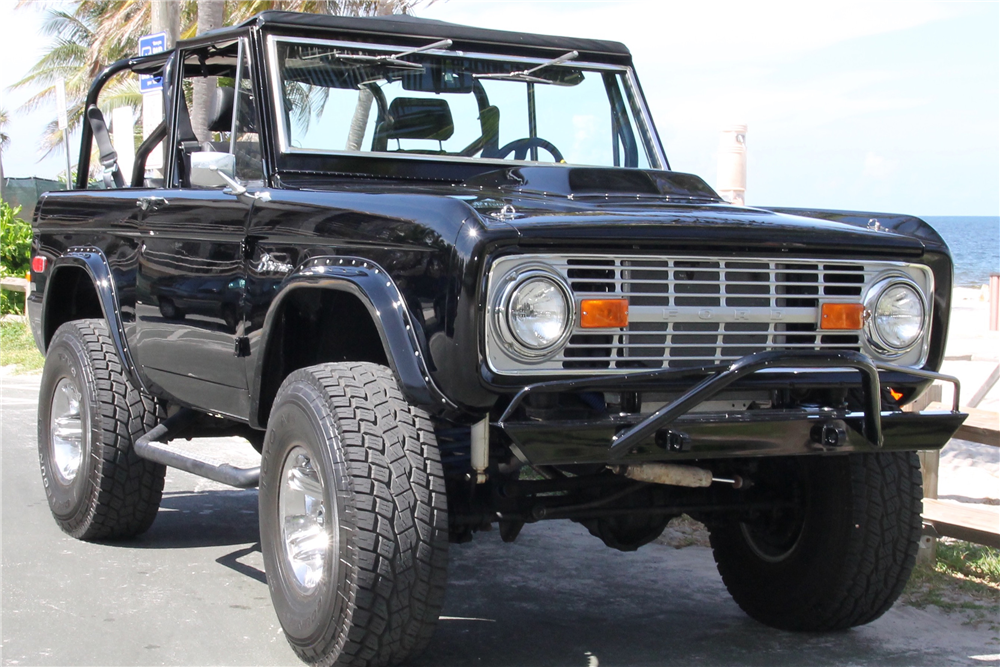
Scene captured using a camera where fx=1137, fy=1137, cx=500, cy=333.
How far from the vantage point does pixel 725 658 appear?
3789mm

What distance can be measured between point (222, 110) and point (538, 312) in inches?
82.3

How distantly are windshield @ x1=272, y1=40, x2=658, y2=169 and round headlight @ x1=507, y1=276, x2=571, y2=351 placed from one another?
144 centimetres

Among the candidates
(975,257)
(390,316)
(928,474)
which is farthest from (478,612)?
(975,257)

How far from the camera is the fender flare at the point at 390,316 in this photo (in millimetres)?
3133

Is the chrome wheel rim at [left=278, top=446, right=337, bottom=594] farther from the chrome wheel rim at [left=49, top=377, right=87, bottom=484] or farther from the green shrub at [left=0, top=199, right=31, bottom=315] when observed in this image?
the green shrub at [left=0, top=199, right=31, bottom=315]

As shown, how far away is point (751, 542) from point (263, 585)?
1.91m

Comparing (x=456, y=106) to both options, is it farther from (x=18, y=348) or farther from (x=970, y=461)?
(x=18, y=348)

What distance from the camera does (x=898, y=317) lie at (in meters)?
3.46

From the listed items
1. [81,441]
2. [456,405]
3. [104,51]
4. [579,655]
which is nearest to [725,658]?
[579,655]

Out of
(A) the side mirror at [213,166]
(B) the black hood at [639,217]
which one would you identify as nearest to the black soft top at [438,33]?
(A) the side mirror at [213,166]

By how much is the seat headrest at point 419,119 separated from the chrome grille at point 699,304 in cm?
152

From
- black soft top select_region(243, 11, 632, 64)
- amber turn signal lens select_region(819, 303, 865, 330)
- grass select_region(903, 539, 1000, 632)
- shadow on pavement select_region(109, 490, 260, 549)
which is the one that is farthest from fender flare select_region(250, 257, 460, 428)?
grass select_region(903, 539, 1000, 632)

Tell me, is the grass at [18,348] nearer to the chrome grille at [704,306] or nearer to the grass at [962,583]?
the grass at [962,583]

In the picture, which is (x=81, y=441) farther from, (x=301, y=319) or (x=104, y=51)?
(x=104, y=51)
